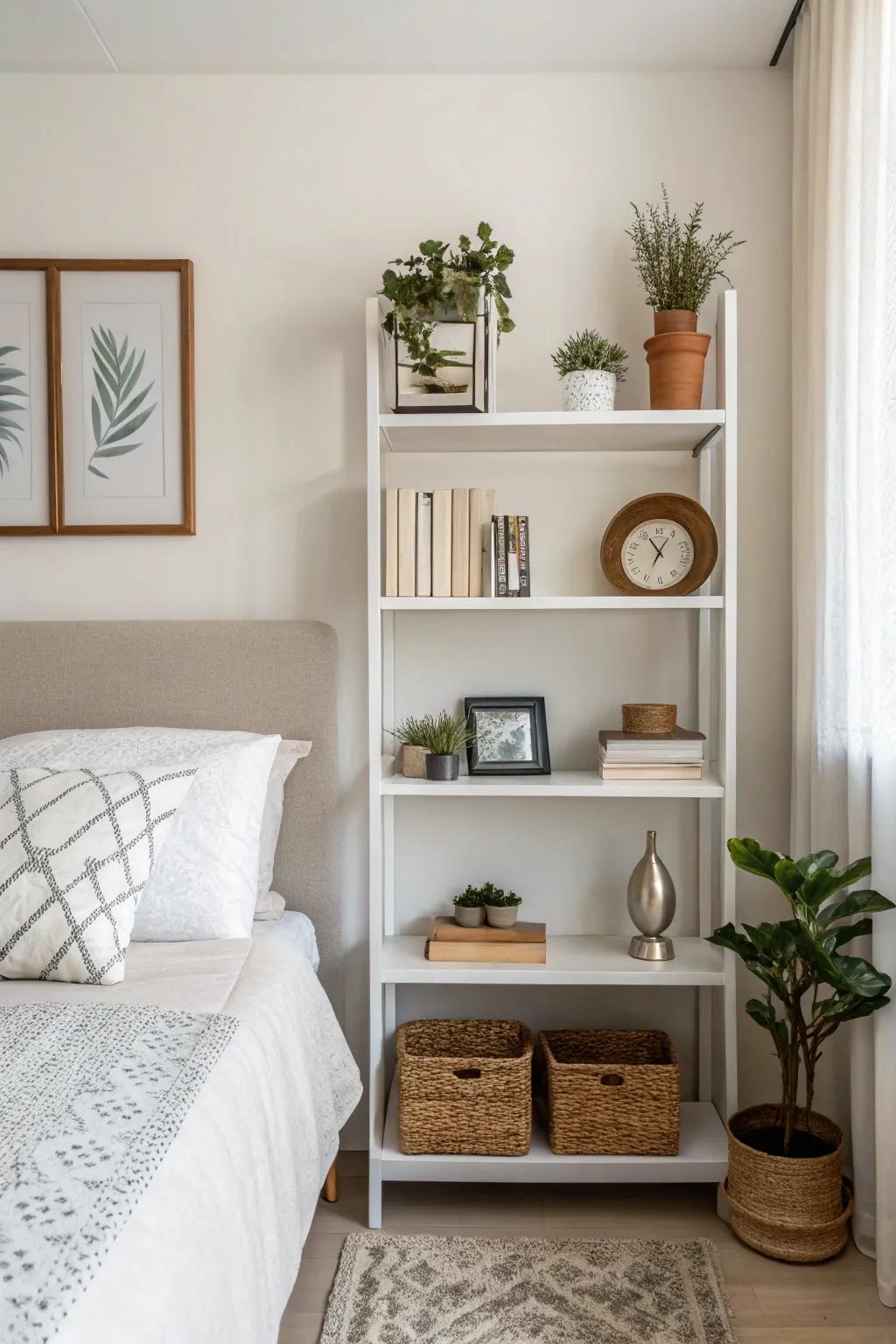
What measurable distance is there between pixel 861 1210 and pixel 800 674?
1086mm

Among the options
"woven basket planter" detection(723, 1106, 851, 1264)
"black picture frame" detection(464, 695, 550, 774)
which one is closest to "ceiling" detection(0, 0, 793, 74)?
"black picture frame" detection(464, 695, 550, 774)

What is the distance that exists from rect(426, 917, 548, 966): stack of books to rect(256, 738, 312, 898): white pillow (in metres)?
0.39

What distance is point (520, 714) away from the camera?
97.5 inches

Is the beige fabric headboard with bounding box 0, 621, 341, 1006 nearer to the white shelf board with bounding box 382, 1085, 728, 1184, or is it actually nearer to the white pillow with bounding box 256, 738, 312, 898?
the white pillow with bounding box 256, 738, 312, 898

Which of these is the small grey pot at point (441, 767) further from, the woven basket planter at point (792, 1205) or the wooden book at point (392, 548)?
the woven basket planter at point (792, 1205)

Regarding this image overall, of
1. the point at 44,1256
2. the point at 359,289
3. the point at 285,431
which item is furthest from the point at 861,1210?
the point at 359,289

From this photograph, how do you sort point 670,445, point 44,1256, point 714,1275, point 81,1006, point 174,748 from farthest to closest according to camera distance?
1. point 670,445
2. point 174,748
3. point 714,1275
4. point 81,1006
5. point 44,1256

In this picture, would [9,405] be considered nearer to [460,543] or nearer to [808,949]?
[460,543]

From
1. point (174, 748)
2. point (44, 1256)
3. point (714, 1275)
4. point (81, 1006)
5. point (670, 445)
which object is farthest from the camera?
point (670, 445)

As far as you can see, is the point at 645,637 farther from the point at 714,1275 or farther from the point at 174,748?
the point at 714,1275

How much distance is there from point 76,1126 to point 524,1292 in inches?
44.3

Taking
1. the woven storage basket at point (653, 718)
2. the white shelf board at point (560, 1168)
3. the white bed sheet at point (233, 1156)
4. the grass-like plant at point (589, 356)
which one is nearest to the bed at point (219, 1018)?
the white bed sheet at point (233, 1156)

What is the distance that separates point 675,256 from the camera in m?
2.37

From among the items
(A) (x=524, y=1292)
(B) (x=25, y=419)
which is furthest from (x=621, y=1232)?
(B) (x=25, y=419)
